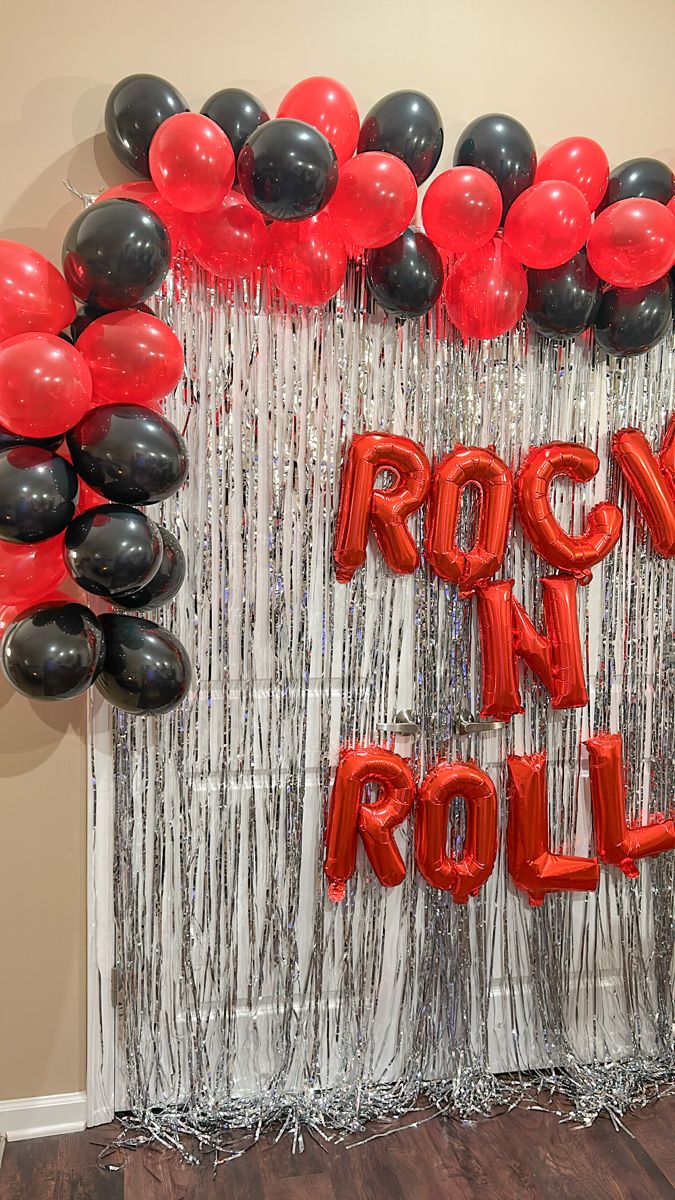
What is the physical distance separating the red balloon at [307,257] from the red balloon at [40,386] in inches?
20.8

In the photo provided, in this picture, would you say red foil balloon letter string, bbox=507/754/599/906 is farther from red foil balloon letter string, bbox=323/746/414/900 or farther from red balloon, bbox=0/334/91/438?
red balloon, bbox=0/334/91/438

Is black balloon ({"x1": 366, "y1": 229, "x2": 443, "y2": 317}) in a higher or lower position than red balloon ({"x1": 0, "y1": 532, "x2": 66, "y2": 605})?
higher

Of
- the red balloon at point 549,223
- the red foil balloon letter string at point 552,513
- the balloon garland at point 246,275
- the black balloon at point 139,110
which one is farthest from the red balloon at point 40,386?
the red foil balloon letter string at point 552,513

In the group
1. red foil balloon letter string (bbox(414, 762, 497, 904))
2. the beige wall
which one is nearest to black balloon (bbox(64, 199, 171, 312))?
the beige wall

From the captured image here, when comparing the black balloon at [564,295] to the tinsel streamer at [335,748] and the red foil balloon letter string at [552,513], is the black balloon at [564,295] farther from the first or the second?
the red foil balloon letter string at [552,513]

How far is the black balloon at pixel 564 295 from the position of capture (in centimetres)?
192

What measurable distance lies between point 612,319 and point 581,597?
0.67 metres

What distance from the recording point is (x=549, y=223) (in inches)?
69.4

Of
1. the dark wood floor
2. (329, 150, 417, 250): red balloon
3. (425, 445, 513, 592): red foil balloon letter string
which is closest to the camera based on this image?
(329, 150, 417, 250): red balloon

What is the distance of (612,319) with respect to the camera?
6.48 feet

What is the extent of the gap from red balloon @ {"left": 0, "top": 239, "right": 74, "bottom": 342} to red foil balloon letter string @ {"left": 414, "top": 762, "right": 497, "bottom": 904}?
51.6 inches

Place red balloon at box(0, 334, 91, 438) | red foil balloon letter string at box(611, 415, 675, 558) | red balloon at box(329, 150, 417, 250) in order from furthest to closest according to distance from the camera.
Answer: red foil balloon letter string at box(611, 415, 675, 558)
red balloon at box(329, 150, 417, 250)
red balloon at box(0, 334, 91, 438)

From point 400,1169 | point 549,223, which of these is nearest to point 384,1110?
point 400,1169

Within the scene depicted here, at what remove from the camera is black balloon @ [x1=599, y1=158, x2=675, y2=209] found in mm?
1921
